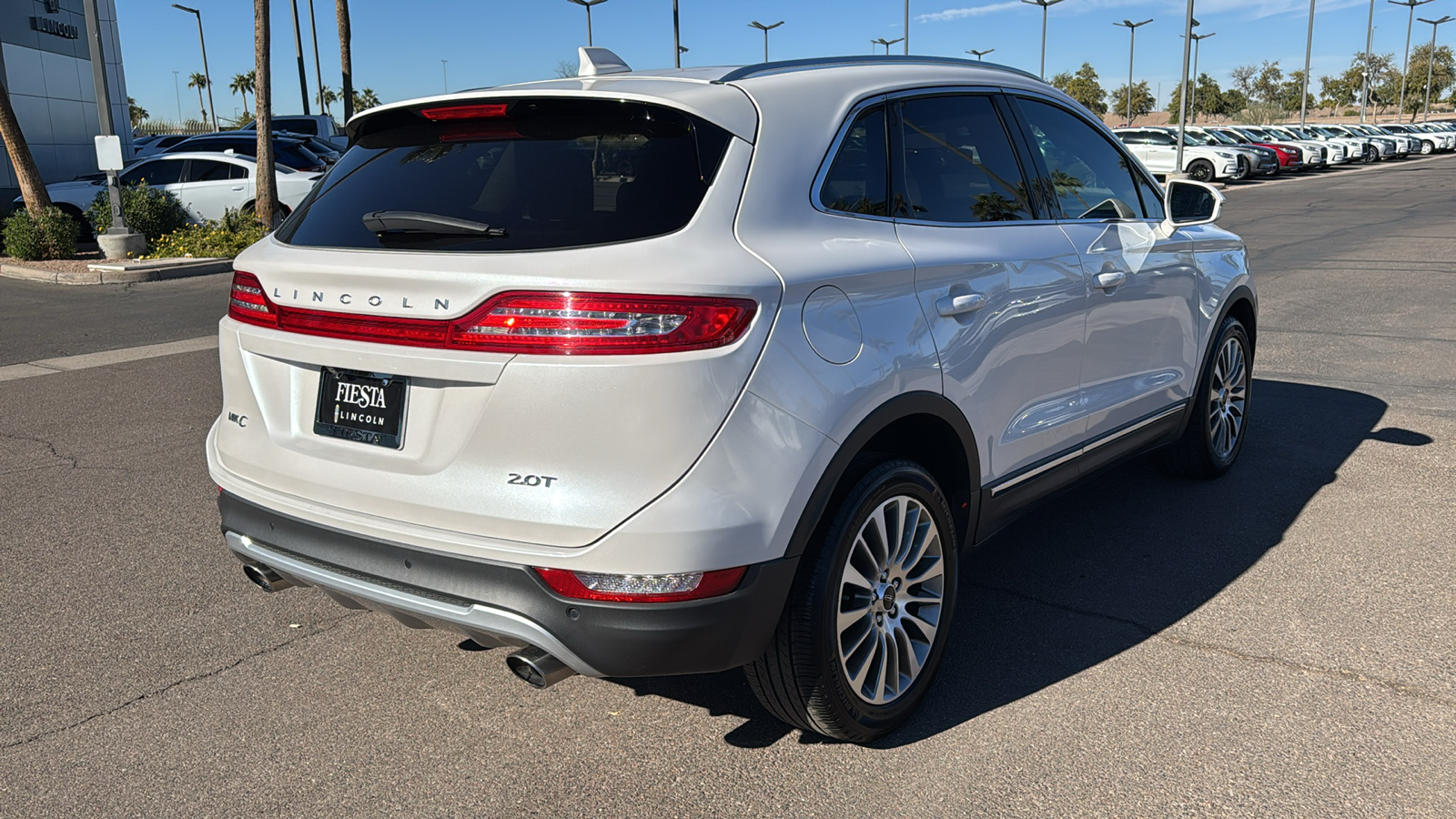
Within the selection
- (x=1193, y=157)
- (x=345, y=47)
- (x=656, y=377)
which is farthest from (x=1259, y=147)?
(x=656, y=377)

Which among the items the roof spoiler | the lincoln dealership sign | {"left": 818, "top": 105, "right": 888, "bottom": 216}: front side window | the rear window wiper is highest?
the lincoln dealership sign

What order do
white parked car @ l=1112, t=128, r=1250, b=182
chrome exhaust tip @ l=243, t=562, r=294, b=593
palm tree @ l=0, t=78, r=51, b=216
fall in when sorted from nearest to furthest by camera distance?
1. chrome exhaust tip @ l=243, t=562, r=294, b=593
2. palm tree @ l=0, t=78, r=51, b=216
3. white parked car @ l=1112, t=128, r=1250, b=182

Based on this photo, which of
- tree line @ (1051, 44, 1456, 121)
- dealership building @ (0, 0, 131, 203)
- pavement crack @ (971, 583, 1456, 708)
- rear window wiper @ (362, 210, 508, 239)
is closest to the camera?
rear window wiper @ (362, 210, 508, 239)

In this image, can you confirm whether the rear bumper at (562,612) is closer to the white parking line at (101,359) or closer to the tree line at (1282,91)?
the white parking line at (101,359)

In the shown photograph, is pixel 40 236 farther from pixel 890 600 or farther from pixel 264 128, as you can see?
pixel 890 600

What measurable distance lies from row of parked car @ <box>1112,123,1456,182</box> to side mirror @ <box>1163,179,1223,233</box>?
27.9 metres

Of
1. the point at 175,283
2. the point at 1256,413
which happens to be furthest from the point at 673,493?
the point at 175,283

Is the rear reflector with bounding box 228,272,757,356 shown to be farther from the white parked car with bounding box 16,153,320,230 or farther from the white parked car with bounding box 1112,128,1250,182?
the white parked car with bounding box 1112,128,1250,182

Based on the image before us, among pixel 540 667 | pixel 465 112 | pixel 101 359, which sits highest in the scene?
pixel 465 112

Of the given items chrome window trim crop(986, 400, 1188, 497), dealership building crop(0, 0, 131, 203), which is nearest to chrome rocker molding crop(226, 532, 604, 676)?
chrome window trim crop(986, 400, 1188, 497)

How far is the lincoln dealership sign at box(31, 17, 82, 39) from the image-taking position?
2797 cm

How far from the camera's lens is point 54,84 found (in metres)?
28.7

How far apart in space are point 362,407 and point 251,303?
0.58 meters

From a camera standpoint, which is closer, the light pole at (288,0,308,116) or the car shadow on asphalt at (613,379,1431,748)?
the car shadow on asphalt at (613,379,1431,748)
